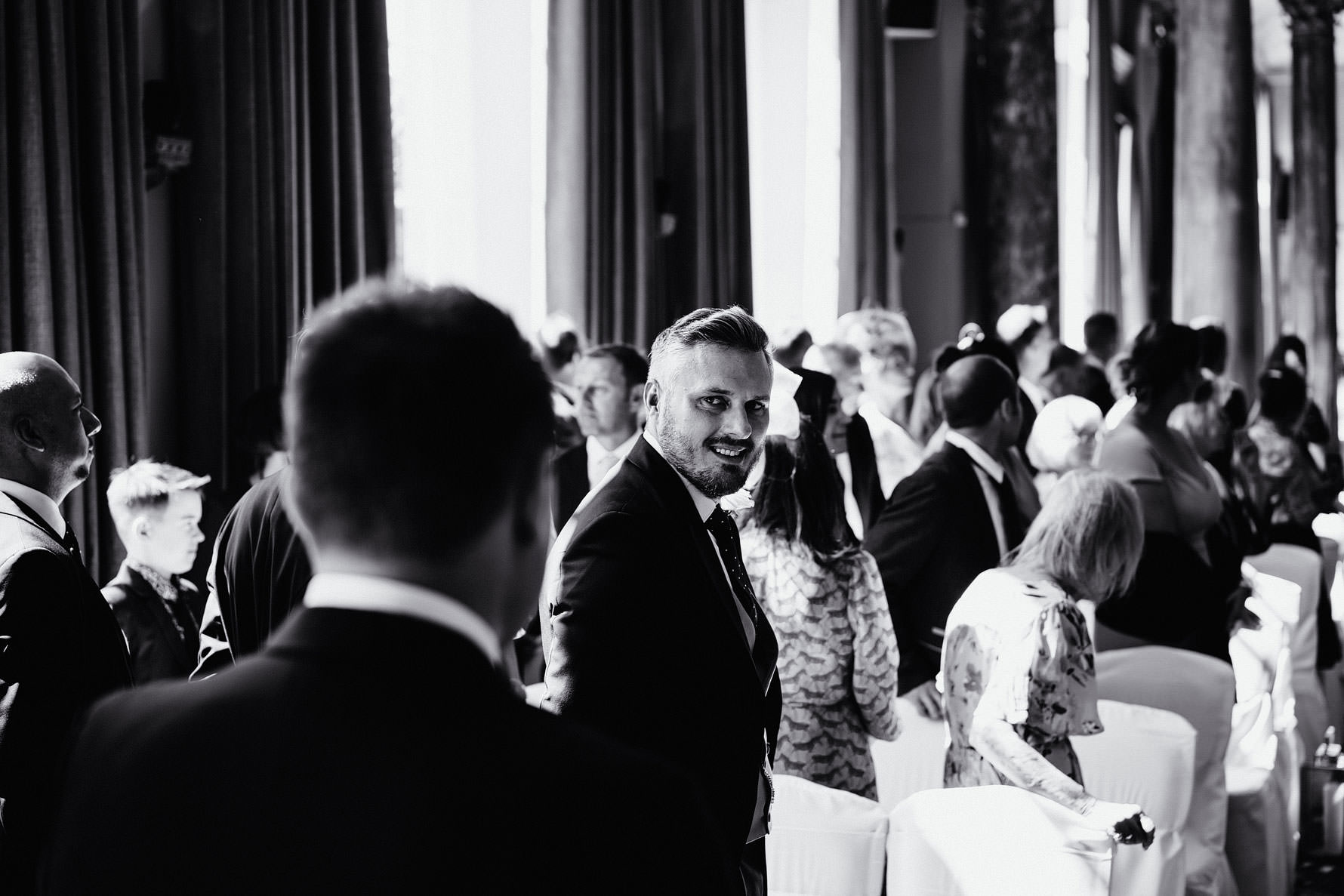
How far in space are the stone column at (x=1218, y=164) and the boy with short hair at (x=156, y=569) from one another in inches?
318

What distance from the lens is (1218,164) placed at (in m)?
10.0

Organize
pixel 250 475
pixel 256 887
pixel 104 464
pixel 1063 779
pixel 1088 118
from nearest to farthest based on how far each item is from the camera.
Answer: pixel 256 887, pixel 1063 779, pixel 104 464, pixel 250 475, pixel 1088 118

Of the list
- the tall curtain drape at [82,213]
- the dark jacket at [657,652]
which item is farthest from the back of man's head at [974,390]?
the tall curtain drape at [82,213]

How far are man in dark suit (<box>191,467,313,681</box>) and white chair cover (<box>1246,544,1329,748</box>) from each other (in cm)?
368

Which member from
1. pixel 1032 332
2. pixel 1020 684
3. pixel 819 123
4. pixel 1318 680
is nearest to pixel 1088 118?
pixel 819 123

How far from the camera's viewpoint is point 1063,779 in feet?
9.27

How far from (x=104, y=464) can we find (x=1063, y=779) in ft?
8.17

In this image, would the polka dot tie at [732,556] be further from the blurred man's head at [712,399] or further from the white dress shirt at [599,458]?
the white dress shirt at [599,458]

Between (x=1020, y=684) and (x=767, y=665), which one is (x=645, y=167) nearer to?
(x=1020, y=684)

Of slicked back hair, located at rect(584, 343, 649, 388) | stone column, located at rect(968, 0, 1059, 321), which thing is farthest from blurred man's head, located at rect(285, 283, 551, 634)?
stone column, located at rect(968, 0, 1059, 321)

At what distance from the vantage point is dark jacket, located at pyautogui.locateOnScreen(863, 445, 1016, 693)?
3748 millimetres

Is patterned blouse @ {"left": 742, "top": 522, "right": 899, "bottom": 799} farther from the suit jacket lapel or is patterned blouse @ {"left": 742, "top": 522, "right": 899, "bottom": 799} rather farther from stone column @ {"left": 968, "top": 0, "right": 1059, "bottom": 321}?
stone column @ {"left": 968, "top": 0, "right": 1059, "bottom": 321}

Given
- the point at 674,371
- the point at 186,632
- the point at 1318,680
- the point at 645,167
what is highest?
the point at 645,167

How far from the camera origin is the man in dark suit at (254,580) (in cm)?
280
